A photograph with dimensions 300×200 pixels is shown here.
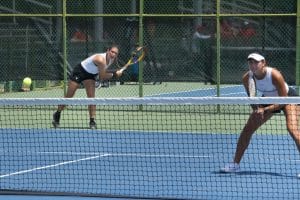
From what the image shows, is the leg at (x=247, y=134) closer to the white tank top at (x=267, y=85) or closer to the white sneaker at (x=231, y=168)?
the white sneaker at (x=231, y=168)

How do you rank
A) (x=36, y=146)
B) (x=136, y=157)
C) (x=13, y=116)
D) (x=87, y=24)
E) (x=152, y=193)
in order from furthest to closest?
1. (x=87, y=24)
2. (x=13, y=116)
3. (x=36, y=146)
4. (x=136, y=157)
5. (x=152, y=193)

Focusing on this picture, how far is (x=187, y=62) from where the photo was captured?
14336mm

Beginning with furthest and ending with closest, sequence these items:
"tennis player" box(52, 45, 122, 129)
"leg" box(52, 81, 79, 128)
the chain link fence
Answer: the chain link fence, "leg" box(52, 81, 79, 128), "tennis player" box(52, 45, 122, 129)

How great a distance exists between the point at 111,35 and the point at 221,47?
2.09m

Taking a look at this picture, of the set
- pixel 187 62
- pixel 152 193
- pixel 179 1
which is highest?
pixel 179 1

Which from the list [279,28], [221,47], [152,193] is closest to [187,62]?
[221,47]

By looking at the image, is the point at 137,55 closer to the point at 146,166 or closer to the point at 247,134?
the point at 146,166

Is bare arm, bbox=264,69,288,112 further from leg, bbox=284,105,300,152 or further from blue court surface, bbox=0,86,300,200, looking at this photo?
blue court surface, bbox=0,86,300,200

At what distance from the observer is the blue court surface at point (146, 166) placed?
6.99m

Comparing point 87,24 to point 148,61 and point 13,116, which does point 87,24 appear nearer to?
point 148,61

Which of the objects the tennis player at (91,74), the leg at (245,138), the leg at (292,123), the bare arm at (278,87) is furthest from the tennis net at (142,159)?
the bare arm at (278,87)

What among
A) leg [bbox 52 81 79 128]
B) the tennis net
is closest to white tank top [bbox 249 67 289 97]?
the tennis net

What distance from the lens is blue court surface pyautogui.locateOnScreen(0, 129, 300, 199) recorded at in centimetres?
699

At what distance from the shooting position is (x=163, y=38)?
1438 cm
